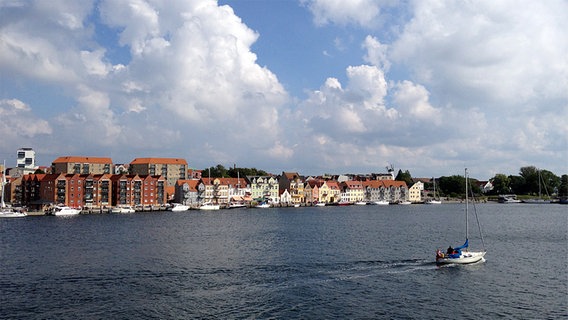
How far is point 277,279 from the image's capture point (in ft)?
116

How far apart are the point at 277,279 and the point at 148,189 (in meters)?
114

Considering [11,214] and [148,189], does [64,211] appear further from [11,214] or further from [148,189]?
[148,189]

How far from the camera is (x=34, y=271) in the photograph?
38625 millimetres

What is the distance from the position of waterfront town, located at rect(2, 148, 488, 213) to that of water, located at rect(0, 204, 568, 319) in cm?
7562

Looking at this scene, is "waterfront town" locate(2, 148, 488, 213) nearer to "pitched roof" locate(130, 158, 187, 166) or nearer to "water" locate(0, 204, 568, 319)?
"pitched roof" locate(130, 158, 187, 166)

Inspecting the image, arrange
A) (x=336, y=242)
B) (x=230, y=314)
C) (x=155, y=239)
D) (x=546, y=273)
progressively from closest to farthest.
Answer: (x=230, y=314), (x=546, y=273), (x=336, y=242), (x=155, y=239)

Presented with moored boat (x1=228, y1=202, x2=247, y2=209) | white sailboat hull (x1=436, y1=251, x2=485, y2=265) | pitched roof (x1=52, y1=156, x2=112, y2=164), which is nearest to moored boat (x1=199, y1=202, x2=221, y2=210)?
moored boat (x1=228, y1=202, x2=247, y2=209)

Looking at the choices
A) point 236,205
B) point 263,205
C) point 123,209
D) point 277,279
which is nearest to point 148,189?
point 123,209

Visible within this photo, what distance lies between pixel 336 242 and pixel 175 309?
3136 cm

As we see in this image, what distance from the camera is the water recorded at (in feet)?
91.4

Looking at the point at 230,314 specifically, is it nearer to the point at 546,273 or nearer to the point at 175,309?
the point at 175,309

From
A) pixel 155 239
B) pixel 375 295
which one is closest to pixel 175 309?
pixel 375 295

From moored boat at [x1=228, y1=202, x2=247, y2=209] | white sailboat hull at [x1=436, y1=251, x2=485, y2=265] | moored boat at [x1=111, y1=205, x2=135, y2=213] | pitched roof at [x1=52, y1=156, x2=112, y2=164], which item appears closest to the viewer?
white sailboat hull at [x1=436, y1=251, x2=485, y2=265]

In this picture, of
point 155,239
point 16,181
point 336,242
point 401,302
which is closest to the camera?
point 401,302
